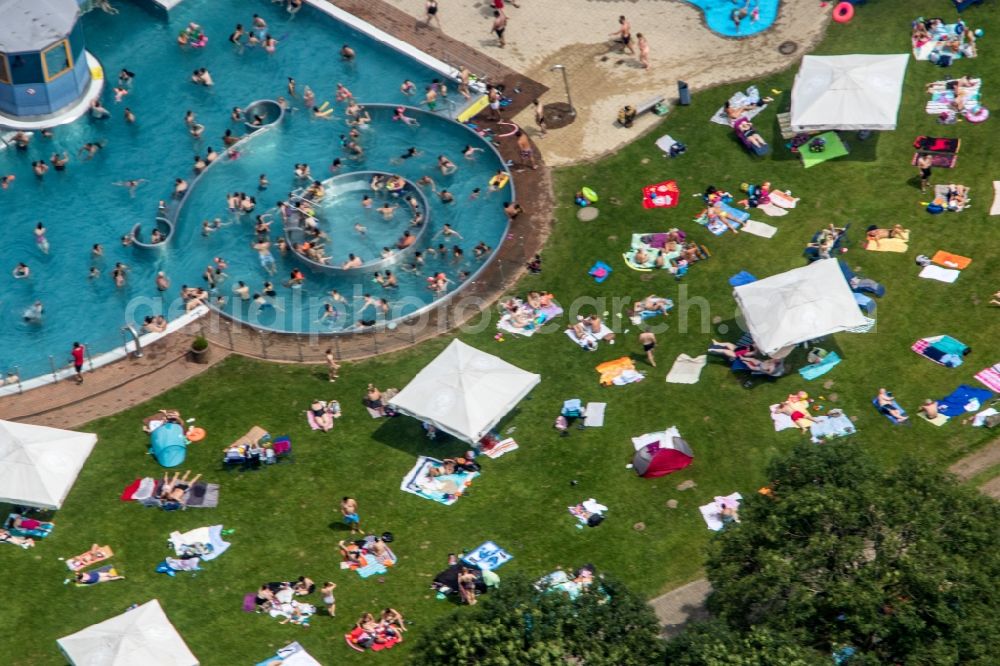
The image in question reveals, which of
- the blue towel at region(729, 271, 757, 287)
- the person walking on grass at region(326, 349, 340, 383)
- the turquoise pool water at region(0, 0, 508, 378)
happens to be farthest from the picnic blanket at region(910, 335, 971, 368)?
the person walking on grass at region(326, 349, 340, 383)

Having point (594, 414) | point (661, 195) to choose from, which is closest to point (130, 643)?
point (594, 414)

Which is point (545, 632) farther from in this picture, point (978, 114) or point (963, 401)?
point (978, 114)

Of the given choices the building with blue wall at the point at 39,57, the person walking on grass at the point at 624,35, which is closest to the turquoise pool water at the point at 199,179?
the building with blue wall at the point at 39,57

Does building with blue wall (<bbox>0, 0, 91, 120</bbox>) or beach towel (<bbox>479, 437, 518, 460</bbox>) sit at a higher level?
building with blue wall (<bbox>0, 0, 91, 120</bbox>)

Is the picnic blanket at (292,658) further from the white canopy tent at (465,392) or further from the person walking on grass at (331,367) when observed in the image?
the person walking on grass at (331,367)

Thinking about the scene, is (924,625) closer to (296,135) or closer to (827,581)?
(827,581)

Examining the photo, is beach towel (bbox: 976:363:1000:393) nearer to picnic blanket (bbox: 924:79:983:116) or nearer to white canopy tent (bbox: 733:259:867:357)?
white canopy tent (bbox: 733:259:867:357)
